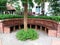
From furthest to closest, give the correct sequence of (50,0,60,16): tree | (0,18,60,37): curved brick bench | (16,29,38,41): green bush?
1. (50,0,60,16): tree
2. (0,18,60,37): curved brick bench
3. (16,29,38,41): green bush

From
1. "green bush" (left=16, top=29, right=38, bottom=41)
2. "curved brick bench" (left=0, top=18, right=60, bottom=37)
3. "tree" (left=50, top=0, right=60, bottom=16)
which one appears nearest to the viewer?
"green bush" (left=16, top=29, right=38, bottom=41)

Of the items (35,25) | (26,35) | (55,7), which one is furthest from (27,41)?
(55,7)

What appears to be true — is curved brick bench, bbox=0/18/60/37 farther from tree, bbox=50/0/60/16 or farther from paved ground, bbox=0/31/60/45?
tree, bbox=50/0/60/16

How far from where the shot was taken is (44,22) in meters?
10.3

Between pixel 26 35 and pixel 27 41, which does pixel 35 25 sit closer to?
pixel 26 35

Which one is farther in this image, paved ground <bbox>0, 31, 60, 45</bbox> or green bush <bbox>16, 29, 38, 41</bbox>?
green bush <bbox>16, 29, 38, 41</bbox>

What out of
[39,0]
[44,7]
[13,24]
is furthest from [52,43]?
[44,7]

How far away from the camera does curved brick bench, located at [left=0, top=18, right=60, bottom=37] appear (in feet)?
26.7

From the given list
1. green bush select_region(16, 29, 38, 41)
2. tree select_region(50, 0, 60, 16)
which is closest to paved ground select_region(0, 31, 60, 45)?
green bush select_region(16, 29, 38, 41)

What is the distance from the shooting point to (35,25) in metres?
10.3

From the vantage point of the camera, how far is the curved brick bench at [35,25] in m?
8.13

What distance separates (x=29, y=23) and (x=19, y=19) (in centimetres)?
74

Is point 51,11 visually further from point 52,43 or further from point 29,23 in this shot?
point 52,43


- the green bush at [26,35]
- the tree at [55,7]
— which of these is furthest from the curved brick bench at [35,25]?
the tree at [55,7]
